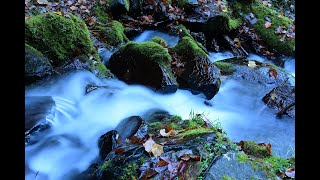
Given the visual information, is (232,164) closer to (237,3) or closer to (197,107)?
(197,107)

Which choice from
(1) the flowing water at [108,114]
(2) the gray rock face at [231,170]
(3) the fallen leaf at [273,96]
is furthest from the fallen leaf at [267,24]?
(2) the gray rock face at [231,170]

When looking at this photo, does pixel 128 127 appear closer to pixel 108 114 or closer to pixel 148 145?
pixel 108 114

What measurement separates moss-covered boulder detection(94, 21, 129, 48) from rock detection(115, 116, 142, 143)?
2918mm

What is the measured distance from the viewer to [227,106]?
639 cm

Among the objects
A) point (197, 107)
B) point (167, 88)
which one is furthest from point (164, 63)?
point (197, 107)

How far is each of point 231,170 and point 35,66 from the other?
390 centimetres

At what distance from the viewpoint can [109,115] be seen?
5316mm

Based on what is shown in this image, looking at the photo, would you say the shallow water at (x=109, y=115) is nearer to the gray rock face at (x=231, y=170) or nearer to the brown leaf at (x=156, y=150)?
the brown leaf at (x=156, y=150)

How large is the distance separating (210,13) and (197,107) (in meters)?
4.09

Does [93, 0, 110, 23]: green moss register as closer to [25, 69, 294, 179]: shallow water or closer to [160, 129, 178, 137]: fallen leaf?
[25, 69, 294, 179]: shallow water

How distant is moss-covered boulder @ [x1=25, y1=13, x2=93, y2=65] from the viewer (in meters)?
5.84

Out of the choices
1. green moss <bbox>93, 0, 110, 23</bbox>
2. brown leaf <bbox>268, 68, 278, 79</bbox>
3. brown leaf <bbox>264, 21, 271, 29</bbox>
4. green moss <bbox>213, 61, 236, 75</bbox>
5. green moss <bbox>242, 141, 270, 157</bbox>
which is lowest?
green moss <bbox>242, 141, 270, 157</bbox>

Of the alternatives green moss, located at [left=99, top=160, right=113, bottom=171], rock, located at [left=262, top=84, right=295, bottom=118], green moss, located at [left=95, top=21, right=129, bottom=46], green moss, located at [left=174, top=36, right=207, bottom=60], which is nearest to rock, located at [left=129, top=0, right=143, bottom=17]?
green moss, located at [left=95, top=21, right=129, bottom=46]

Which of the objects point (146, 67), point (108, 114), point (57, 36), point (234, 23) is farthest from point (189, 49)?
point (234, 23)
